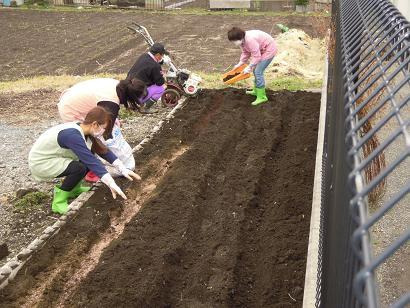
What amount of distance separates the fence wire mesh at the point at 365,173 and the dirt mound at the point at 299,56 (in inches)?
186

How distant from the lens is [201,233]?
4746mm

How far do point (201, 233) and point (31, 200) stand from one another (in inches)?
76.7

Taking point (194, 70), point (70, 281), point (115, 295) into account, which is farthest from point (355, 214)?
point (194, 70)

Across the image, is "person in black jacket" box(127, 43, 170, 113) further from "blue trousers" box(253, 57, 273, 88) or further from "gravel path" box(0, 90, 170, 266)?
"blue trousers" box(253, 57, 273, 88)

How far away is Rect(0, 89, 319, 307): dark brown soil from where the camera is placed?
12.8ft

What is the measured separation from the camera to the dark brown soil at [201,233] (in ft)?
12.8

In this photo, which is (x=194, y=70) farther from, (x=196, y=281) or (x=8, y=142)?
(x=196, y=281)

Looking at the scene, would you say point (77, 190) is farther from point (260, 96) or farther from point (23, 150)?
point (260, 96)

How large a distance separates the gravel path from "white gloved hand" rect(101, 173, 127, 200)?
2.20 feet

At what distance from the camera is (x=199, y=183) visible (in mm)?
5578

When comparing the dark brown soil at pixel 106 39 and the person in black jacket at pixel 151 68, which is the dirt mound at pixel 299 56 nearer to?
the dark brown soil at pixel 106 39

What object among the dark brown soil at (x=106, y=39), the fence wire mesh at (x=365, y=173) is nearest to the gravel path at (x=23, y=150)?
the dark brown soil at (x=106, y=39)

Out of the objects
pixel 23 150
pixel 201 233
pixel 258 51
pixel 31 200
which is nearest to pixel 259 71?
pixel 258 51

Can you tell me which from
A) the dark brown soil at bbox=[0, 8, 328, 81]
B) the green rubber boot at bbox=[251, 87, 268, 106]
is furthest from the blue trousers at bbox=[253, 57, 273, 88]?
the dark brown soil at bbox=[0, 8, 328, 81]
